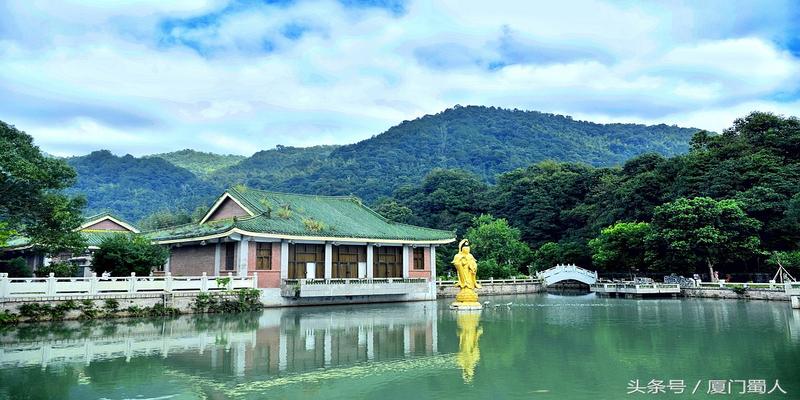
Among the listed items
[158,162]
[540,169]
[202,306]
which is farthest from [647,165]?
[158,162]

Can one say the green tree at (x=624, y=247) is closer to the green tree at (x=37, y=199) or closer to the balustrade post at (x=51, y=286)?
the green tree at (x=37, y=199)

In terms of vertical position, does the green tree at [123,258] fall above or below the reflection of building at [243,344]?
above

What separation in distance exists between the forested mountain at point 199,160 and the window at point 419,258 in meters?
119

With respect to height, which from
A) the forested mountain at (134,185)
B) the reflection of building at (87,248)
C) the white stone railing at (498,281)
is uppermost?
the forested mountain at (134,185)

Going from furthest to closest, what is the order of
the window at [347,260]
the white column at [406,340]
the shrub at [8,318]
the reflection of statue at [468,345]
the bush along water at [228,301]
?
1. the window at [347,260]
2. the bush along water at [228,301]
3. the shrub at [8,318]
4. the white column at [406,340]
5. the reflection of statue at [468,345]

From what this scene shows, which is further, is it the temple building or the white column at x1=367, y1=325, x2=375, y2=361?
the temple building

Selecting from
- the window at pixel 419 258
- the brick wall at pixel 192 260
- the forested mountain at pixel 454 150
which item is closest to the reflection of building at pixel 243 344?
the brick wall at pixel 192 260

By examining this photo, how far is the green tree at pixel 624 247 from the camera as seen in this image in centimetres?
3800

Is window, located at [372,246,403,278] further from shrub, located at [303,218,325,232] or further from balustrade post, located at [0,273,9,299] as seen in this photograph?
balustrade post, located at [0,273,9,299]

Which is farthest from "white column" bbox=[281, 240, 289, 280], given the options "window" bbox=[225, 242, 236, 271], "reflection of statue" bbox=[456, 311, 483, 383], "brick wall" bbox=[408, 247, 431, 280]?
"reflection of statue" bbox=[456, 311, 483, 383]

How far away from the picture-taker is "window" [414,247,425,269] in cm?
3189

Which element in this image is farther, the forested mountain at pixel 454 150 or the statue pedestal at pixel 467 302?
the forested mountain at pixel 454 150

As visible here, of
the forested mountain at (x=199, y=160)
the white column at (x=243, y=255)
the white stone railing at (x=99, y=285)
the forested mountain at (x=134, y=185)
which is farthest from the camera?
the forested mountain at (x=199, y=160)

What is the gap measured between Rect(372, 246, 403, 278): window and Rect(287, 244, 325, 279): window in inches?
125
